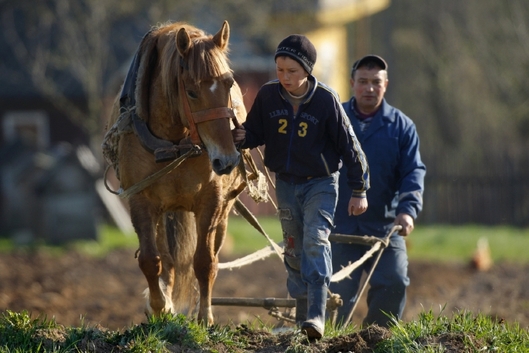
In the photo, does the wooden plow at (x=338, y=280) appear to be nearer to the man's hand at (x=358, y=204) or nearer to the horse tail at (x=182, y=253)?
the horse tail at (x=182, y=253)

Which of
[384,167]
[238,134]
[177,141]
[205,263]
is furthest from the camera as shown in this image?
[384,167]

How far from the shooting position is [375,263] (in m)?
5.91

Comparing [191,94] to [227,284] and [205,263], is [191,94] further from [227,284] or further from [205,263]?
[227,284]

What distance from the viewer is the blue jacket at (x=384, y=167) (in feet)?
20.9

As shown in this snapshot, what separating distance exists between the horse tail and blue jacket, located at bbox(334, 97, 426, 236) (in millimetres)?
1131

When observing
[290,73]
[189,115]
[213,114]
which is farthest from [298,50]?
[189,115]

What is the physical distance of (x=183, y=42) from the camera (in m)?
5.21

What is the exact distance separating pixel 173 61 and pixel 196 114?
0.45m

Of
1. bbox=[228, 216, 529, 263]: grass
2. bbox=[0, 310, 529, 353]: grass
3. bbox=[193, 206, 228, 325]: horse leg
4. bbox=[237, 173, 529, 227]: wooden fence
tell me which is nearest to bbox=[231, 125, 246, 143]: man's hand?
bbox=[193, 206, 228, 325]: horse leg

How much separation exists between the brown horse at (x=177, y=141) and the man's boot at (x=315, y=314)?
89 centimetres

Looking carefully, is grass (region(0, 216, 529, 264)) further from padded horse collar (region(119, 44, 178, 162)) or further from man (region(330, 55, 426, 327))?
padded horse collar (region(119, 44, 178, 162))

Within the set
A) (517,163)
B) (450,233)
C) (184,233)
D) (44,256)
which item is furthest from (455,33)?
(184,233)

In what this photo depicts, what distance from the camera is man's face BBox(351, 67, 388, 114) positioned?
6.42m

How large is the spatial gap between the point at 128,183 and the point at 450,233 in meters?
13.2
